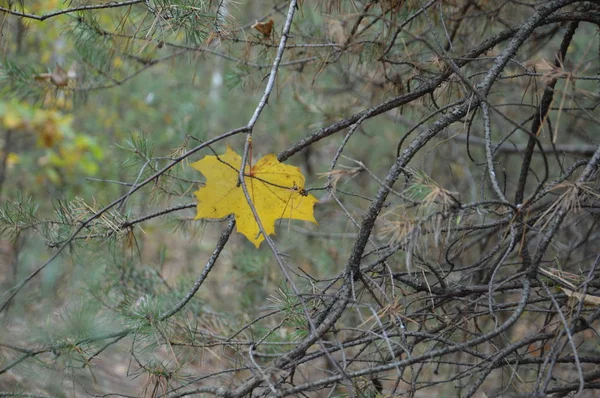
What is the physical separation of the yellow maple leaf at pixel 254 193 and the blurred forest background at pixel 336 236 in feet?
0.21

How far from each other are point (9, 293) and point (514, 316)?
2.81ft

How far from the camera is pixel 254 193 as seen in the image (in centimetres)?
112

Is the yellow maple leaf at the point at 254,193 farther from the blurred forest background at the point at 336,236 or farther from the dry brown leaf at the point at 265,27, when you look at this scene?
the dry brown leaf at the point at 265,27

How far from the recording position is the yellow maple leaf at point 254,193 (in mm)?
1082

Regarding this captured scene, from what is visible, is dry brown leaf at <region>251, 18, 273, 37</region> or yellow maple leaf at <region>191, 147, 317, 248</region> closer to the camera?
yellow maple leaf at <region>191, 147, 317, 248</region>

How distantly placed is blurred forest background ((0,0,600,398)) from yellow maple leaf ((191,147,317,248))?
6cm

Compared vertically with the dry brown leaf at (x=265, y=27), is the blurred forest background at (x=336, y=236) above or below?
below

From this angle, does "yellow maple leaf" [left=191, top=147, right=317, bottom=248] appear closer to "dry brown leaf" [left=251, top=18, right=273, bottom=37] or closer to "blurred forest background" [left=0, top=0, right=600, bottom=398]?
"blurred forest background" [left=0, top=0, right=600, bottom=398]

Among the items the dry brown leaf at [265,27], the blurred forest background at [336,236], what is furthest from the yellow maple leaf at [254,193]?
the dry brown leaf at [265,27]

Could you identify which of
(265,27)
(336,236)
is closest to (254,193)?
(265,27)

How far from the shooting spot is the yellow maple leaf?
108 cm

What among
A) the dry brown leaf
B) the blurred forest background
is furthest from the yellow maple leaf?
the dry brown leaf

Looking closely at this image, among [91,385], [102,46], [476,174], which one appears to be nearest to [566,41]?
[102,46]

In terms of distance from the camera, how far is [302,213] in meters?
1.12
